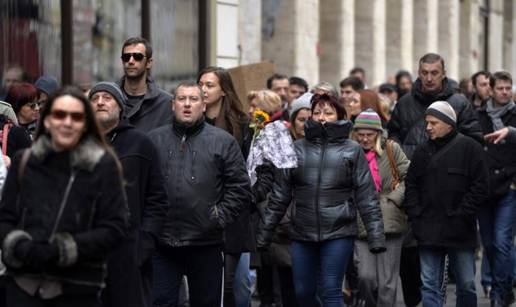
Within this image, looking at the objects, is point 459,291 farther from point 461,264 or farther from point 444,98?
point 444,98

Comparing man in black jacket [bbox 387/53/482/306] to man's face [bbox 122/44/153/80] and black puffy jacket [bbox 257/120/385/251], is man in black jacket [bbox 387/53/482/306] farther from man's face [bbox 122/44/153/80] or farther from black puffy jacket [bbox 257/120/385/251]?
man's face [bbox 122/44/153/80]

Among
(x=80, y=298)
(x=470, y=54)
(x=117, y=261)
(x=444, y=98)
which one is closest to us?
(x=80, y=298)

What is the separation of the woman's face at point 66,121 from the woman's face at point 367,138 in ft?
15.5

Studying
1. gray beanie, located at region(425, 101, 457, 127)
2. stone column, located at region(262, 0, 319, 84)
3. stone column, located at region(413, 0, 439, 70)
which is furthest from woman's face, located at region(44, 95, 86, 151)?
stone column, located at region(413, 0, 439, 70)

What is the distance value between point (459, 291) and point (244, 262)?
5.53 feet

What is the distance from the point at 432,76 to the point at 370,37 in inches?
667

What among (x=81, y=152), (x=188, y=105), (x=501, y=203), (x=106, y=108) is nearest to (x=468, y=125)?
(x=501, y=203)

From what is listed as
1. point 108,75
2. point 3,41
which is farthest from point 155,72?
point 3,41

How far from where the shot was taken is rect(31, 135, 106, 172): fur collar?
23.3ft

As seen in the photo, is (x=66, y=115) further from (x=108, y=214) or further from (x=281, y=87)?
(x=281, y=87)

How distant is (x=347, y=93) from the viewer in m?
15.0

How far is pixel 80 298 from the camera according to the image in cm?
716

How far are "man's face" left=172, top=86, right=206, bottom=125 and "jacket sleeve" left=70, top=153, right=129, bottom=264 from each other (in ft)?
7.76

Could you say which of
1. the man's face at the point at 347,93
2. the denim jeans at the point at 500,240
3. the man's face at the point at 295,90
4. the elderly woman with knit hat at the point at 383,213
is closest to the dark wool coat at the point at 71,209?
the elderly woman with knit hat at the point at 383,213
